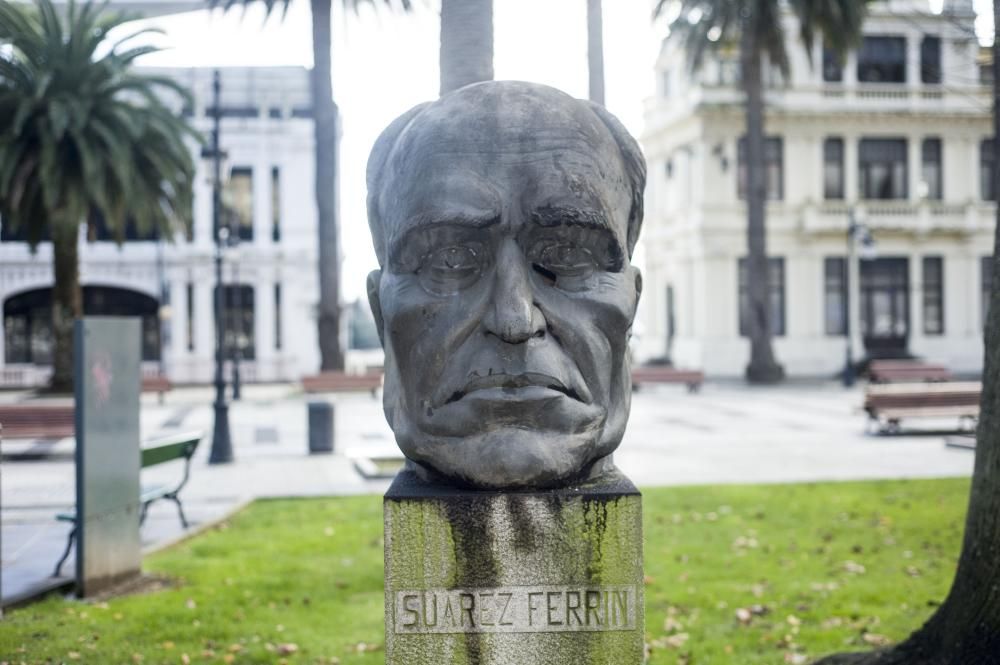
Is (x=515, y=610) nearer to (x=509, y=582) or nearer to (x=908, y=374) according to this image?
(x=509, y=582)

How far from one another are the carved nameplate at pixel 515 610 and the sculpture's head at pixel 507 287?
1.26 ft

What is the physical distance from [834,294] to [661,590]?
34630mm

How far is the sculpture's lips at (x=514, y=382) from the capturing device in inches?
136

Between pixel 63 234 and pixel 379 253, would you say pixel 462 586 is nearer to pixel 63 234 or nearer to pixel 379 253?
pixel 379 253

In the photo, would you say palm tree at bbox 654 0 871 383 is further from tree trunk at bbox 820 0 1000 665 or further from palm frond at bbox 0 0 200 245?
tree trunk at bbox 820 0 1000 665

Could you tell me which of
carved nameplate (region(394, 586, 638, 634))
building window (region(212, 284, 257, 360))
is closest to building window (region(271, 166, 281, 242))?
building window (region(212, 284, 257, 360))

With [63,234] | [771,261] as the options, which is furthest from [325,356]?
[771,261]

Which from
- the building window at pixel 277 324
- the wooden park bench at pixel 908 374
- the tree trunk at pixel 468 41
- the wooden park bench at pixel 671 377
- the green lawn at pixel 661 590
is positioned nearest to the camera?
the green lawn at pixel 661 590

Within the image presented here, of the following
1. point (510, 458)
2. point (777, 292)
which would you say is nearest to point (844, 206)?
point (777, 292)

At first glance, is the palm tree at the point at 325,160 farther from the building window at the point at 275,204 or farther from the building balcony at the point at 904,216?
the building balcony at the point at 904,216

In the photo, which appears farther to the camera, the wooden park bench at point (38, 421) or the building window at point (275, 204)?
the building window at point (275, 204)

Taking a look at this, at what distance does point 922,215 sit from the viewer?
3866 cm

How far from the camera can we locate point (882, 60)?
131ft

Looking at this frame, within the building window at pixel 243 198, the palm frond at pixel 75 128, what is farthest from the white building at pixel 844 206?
the palm frond at pixel 75 128
